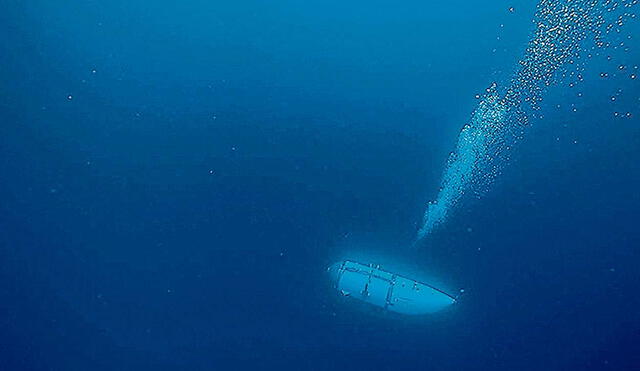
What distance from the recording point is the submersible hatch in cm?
628

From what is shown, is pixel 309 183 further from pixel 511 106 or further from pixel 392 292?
pixel 511 106

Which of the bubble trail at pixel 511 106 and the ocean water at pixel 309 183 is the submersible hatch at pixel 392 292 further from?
the bubble trail at pixel 511 106

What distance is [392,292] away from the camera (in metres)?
6.30

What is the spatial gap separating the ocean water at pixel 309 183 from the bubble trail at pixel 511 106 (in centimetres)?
5

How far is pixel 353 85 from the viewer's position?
748 centimetres

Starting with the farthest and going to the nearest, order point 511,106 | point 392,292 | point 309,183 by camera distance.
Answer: point 511,106 → point 309,183 → point 392,292

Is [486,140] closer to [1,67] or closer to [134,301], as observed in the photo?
[134,301]

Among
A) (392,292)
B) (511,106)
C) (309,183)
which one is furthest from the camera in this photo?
(511,106)

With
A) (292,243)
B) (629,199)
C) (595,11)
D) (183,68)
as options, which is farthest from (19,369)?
(595,11)

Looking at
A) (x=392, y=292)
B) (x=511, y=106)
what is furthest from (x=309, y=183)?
(x=511, y=106)

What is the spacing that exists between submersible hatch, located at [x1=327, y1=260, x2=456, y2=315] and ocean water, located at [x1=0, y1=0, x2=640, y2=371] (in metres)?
0.45

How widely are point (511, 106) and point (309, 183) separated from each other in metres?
4.08

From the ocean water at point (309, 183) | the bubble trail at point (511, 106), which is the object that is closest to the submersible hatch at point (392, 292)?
the ocean water at point (309, 183)

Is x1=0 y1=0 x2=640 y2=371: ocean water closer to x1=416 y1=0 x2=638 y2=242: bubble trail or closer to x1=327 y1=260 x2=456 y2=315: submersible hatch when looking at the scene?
x1=416 y1=0 x2=638 y2=242: bubble trail
